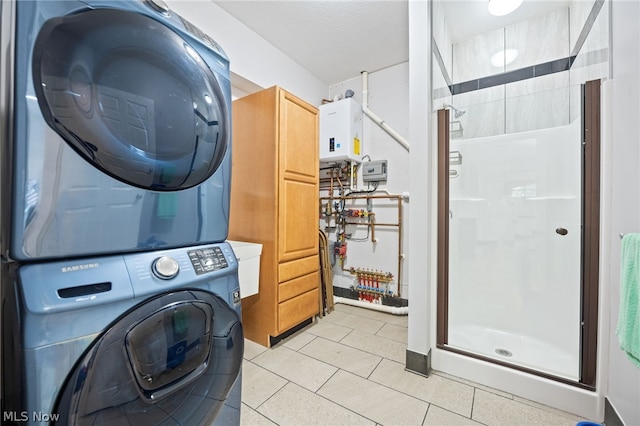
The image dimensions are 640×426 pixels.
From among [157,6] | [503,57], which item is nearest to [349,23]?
[503,57]

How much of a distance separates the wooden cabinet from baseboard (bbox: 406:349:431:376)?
36.1 inches

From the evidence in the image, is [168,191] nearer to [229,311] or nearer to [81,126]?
[81,126]

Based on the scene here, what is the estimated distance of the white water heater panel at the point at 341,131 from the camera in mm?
2777

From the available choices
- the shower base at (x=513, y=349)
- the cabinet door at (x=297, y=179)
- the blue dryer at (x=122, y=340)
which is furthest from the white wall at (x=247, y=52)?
the shower base at (x=513, y=349)

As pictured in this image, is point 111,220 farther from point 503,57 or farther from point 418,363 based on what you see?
point 503,57

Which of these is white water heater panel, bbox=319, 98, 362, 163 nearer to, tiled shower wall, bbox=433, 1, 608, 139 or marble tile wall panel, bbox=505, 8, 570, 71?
tiled shower wall, bbox=433, 1, 608, 139

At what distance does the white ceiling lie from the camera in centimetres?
203

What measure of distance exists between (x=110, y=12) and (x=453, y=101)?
239cm

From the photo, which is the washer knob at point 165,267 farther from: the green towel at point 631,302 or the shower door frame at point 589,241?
the shower door frame at point 589,241

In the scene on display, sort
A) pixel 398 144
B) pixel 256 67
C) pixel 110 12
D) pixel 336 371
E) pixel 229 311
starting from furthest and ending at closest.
Result: pixel 398 144
pixel 256 67
pixel 336 371
pixel 229 311
pixel 110 12

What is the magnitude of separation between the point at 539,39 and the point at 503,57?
0.84 ft

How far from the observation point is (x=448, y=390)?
1479mm

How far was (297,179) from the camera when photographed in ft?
7.04

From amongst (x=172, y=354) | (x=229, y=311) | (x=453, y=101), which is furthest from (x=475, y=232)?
(x=172, y=354)
